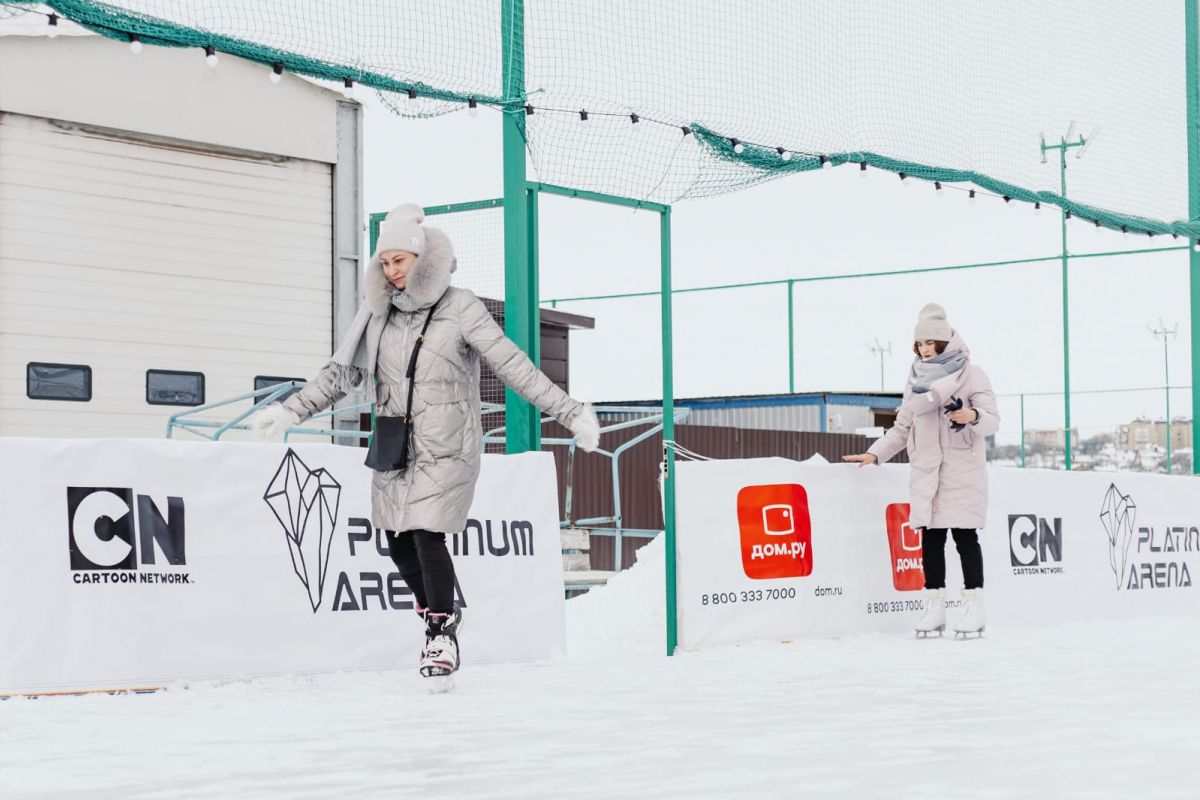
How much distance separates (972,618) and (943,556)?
0.39 meters

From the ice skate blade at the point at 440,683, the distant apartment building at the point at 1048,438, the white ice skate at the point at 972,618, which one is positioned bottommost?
the white ice skate at the point at 972,618

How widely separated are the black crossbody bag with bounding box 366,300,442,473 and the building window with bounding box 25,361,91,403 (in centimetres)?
678

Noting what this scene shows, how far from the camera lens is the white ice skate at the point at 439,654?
5.52 metres

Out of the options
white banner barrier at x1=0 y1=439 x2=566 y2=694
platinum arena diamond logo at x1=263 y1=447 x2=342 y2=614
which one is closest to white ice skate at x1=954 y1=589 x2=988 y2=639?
white banner barrier at x1=0 y1=439 x2=566 y2=694

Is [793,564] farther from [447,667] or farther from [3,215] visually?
[3,215]

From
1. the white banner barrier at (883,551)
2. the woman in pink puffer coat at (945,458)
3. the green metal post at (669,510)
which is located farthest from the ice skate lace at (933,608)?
the green metal post at (669,510)

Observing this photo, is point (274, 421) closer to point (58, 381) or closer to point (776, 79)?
point (776, 79)

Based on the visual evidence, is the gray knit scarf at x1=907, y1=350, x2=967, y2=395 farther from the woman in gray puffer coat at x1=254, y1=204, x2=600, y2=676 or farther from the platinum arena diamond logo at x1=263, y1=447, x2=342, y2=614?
the platinum arena diamond logo at x1=263, y1=447, x2=342, y2=614

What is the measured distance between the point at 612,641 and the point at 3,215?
6766 millimetres

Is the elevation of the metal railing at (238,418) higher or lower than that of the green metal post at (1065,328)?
lower

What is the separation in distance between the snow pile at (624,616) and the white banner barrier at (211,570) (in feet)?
2.87

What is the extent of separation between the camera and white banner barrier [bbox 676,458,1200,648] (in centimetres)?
754

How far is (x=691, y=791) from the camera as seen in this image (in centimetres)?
362

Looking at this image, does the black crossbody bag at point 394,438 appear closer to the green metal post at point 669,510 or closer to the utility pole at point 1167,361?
the green metal post at point 669,510
